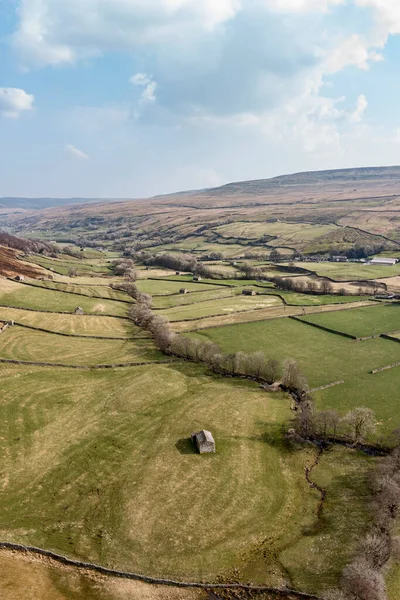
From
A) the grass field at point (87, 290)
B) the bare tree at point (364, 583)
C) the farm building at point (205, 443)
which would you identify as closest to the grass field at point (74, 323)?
the grass field at point (87, 290)

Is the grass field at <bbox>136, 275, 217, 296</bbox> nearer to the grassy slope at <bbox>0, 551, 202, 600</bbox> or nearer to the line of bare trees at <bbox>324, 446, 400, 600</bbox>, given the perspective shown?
the line of bare trees at <bbox>324, 446, 400, 600</bbox>

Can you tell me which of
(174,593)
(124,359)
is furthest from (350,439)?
(124,359)

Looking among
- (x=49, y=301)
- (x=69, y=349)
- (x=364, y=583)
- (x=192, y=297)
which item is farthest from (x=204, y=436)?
(x=192, y=297)

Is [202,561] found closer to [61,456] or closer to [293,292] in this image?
[61,456]

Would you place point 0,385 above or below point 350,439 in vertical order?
above

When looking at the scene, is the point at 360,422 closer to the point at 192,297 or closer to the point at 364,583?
the point at 364,583

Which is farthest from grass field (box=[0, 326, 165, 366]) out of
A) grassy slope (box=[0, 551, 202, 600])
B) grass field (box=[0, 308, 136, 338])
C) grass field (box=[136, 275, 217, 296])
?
grass field (box=[136, 275, 217, 296])
